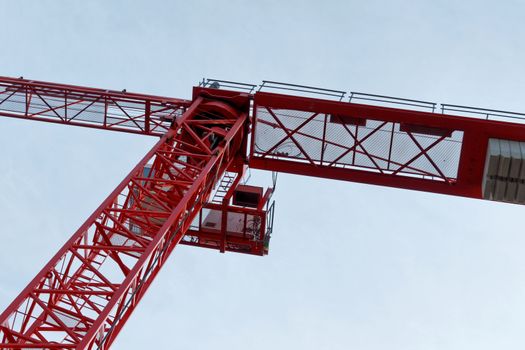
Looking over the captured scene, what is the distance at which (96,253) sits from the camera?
18.9 meters

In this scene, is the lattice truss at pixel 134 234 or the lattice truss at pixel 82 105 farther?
the lattice truss at pixel 82 105

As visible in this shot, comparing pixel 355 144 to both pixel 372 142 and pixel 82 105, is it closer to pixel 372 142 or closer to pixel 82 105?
pixel 372 142

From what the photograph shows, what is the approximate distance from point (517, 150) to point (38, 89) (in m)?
14.7

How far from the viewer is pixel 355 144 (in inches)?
928

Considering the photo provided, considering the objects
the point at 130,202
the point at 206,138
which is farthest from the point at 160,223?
the point at 206,138

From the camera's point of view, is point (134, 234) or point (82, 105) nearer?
point (134, 234)

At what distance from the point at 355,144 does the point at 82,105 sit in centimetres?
882

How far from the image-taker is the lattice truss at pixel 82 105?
25125 millimetres

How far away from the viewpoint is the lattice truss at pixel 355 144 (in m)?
23.2

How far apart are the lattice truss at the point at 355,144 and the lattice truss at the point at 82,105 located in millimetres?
2940

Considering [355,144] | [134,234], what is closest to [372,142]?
[355,144]

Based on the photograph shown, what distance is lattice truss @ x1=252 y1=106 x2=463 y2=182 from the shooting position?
23219 mm

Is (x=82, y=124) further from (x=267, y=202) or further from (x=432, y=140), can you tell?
(x=432, y=140)

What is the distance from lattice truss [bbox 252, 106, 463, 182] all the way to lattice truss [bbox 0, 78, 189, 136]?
2.94 metres
